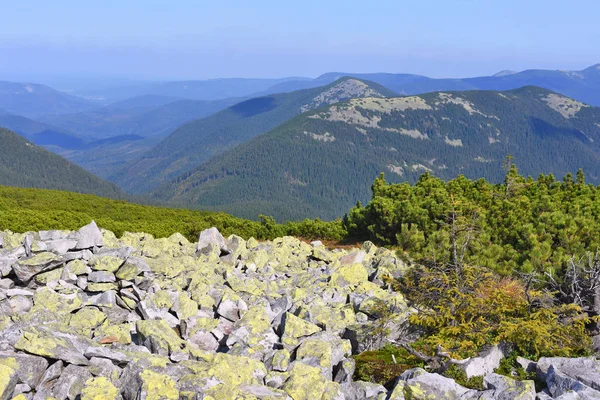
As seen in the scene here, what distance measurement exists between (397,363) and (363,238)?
18909 millimetres

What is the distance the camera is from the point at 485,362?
10.9 m

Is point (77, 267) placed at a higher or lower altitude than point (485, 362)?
higher

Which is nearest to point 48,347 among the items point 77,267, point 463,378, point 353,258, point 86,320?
point 86,320

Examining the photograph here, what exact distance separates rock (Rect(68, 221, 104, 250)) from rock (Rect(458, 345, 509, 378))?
41.3 feet

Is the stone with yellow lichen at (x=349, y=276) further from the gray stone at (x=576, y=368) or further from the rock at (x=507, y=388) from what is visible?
the rock at (x=507, y=388)

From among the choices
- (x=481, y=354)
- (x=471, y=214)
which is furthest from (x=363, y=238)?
(x=481, y=354)

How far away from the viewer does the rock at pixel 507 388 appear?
887 cm

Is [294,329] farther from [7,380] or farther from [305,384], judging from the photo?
[7,380]

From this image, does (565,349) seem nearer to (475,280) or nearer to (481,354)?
(481,354)

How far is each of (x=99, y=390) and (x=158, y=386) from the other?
3.18 feet

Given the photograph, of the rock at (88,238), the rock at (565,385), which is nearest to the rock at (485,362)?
the rock at (565,385)

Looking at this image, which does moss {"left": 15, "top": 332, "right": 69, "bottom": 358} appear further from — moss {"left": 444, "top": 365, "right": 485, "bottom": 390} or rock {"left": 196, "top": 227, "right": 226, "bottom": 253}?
rock {"left": 196, "top": 227, "right": 226, "bottom": 253}

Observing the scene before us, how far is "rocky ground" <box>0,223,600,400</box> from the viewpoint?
852 cm

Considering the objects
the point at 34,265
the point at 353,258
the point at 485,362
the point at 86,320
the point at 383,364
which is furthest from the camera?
the point at 353,258
